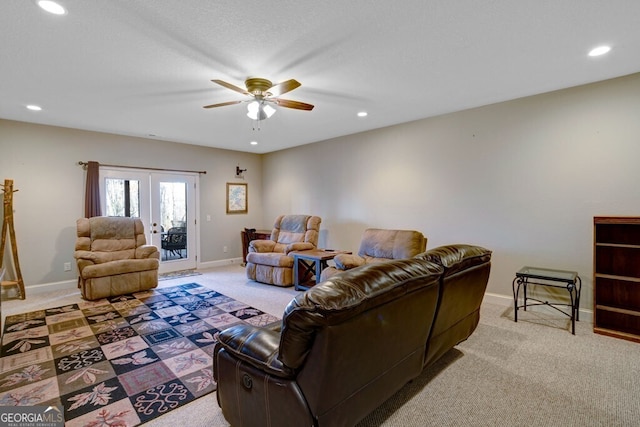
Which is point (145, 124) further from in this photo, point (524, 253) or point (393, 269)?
point (524, 253)

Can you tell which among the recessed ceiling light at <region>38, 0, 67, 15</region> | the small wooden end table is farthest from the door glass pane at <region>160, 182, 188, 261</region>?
the recessed ceiling light at <region>38, 0, 67, 15</region>

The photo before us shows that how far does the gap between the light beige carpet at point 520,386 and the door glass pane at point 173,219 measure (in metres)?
4.80

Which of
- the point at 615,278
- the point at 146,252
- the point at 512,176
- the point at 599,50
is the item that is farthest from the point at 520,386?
the point at 146,252

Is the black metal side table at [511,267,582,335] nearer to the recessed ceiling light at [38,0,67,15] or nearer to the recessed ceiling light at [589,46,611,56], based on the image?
the recessed ceiling light at [589,46,611,56]

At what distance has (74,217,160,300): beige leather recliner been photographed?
14.5 ft

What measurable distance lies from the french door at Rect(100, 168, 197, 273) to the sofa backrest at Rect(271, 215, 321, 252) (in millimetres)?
1916

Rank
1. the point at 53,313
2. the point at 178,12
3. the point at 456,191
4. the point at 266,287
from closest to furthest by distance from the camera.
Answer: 1. the point at 178,12
2. the point at 53,313
3. the point at 456,191
4. the point at 266,287

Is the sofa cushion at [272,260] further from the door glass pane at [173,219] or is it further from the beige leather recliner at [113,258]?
the door glass pane at [173,219]

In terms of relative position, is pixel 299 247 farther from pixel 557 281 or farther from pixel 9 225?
pixel 9 225

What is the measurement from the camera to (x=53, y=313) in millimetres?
3932

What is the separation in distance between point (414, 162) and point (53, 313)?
5.30 metres

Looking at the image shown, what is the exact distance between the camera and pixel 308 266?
5426 mm

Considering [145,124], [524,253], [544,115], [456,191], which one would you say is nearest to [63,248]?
[145,124]

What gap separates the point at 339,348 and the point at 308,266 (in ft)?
13.3
